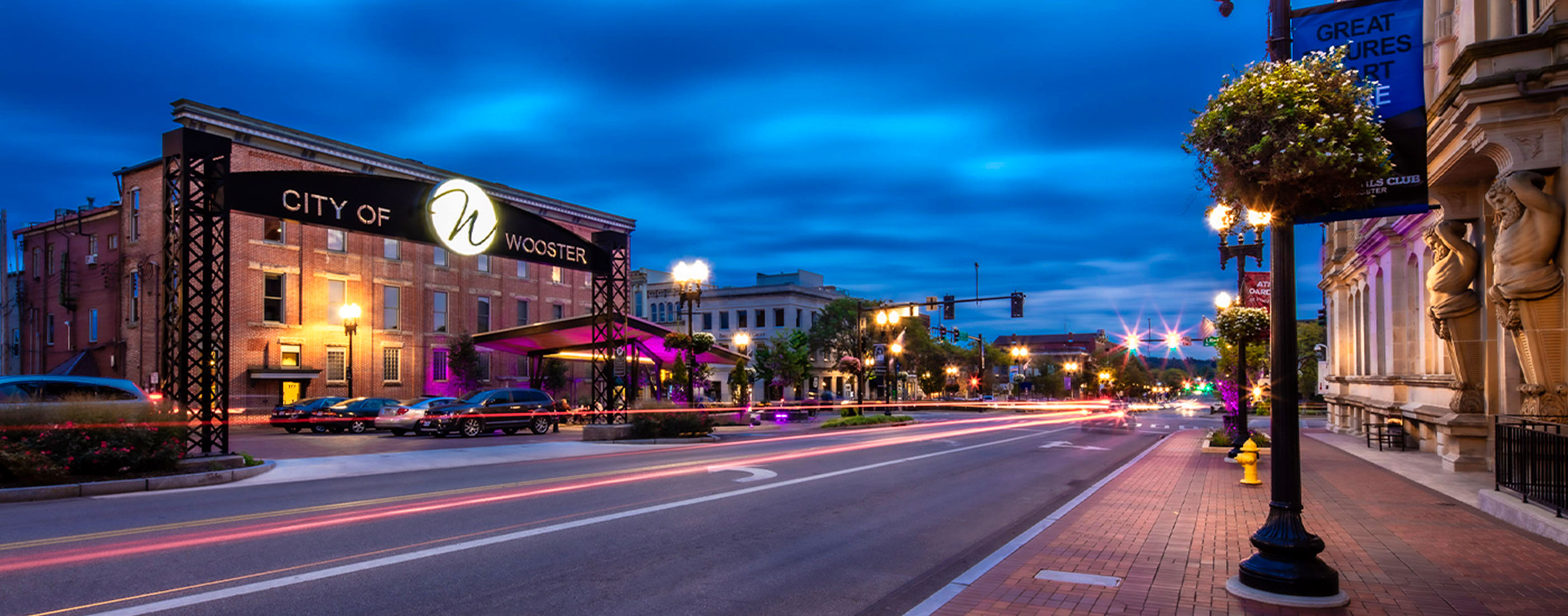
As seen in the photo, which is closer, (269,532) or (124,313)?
(269,532)

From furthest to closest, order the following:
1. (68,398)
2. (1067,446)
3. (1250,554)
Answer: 1. (1067,446)
2. (68,398)
3. (1250,554)

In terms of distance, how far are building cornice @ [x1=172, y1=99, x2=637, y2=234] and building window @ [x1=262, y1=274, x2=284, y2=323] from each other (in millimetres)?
5644

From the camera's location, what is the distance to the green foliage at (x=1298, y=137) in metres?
6.72

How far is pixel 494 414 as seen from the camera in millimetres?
29844

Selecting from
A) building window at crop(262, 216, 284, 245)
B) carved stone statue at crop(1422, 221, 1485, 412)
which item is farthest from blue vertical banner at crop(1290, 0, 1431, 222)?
building window at crop(262, 216, 284, 245)

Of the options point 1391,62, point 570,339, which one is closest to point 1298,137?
point 1391,62

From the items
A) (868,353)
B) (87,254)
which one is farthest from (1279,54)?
(868,353)

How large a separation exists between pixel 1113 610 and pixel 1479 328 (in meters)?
13.3

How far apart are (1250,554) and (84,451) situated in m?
15.6

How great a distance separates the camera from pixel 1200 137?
7.29 meters

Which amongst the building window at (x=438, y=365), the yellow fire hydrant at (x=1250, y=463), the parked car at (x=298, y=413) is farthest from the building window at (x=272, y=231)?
the yellow fire hydrant at (x=1250, y=463)

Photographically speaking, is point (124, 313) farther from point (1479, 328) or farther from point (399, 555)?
point (1479, 328)

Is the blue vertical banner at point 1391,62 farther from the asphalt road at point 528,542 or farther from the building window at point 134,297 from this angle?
the building window at point 134,297

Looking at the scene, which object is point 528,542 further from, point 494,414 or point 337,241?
point 337,241
